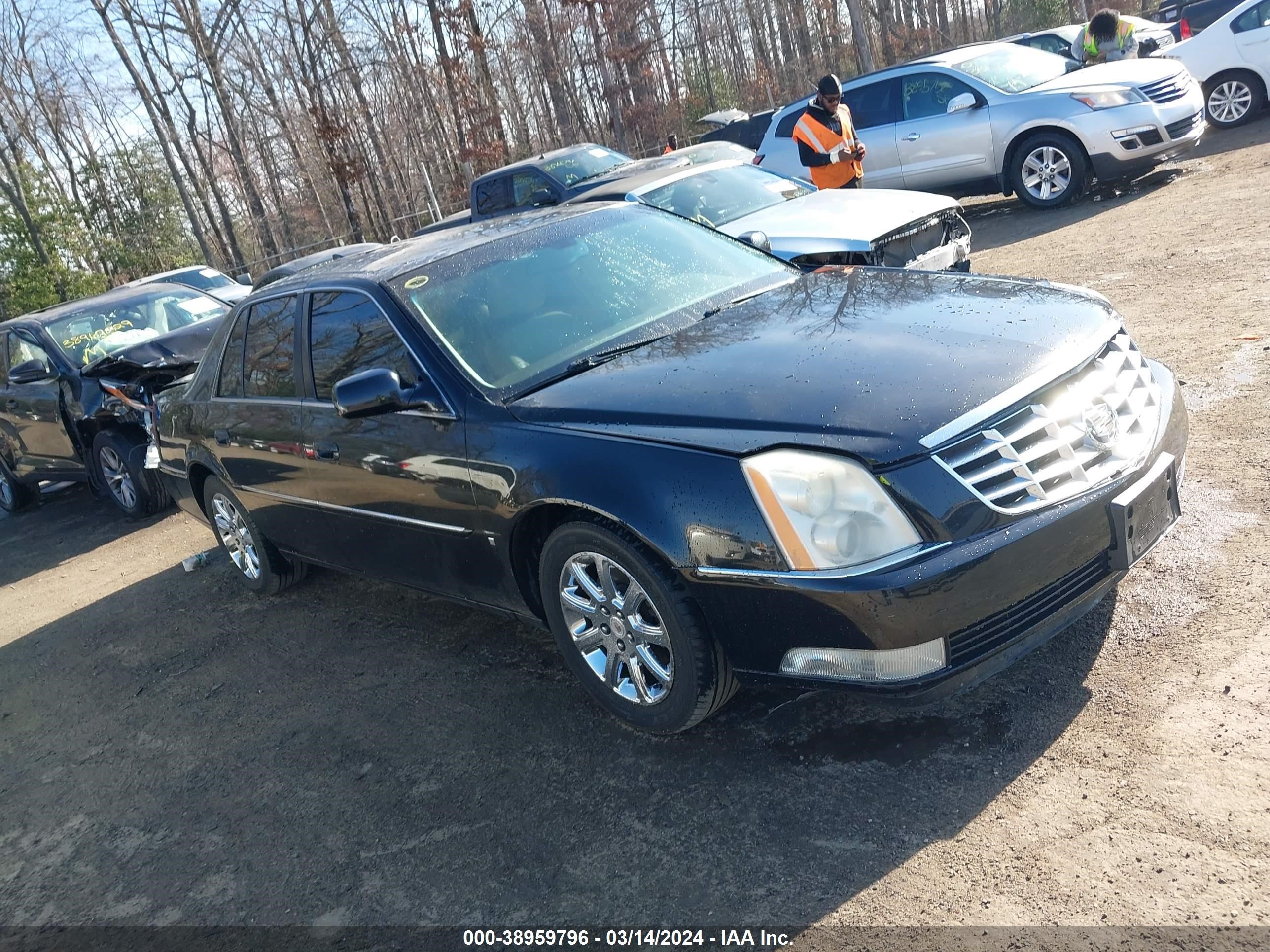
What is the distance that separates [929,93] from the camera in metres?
11.6

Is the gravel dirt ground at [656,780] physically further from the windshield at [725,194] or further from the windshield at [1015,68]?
the windshield at [1015,68]

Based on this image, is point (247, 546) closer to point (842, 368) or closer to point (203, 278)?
point (842, 368)

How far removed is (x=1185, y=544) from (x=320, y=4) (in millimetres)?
31632

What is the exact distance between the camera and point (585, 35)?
31.2 metres

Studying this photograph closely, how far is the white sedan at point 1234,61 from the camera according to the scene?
1212 centimetres

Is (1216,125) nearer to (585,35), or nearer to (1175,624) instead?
(1175,624)

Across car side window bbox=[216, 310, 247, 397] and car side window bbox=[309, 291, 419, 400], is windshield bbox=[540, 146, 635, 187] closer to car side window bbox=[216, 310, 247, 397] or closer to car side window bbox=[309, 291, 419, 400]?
car side window bbox=[216, 310, 247, 397]

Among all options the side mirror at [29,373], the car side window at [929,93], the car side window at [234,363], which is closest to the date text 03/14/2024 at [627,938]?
the car side window at [234,363]

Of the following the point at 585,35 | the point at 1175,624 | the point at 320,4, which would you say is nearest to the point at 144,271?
the point at 320,4

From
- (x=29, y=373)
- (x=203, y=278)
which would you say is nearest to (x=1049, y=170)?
(x=29, y=373)

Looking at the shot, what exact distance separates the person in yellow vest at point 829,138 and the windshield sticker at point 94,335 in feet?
20.0

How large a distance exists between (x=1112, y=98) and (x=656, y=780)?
930 centimetres

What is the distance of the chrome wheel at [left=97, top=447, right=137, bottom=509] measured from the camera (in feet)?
28.2

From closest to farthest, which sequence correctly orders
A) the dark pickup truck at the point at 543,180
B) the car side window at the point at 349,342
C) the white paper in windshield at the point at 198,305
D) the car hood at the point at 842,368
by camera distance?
1. the car hood at the point at 842,368
2. the car side window at the point at 349,342
3. the white paper in windshield at the point at 198,305
4. the dark pickup truck at the point at 543,180
